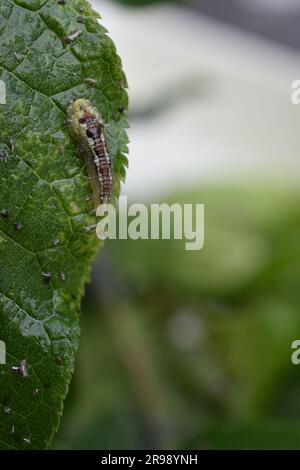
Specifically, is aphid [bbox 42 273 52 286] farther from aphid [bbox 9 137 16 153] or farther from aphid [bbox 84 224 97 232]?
aphid [bbox 9 137 16 153]

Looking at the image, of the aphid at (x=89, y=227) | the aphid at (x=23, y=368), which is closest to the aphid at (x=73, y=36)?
the aphid at (x=89, y=227)

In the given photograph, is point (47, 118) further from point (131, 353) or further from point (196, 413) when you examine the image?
point (196, 413)

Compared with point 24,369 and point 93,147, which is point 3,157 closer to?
point 93,147

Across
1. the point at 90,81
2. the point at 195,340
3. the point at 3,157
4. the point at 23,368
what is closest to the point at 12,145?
the point at 3,157

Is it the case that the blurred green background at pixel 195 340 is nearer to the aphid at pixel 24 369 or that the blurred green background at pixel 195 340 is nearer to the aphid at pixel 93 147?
the aphid at pixel 24 369

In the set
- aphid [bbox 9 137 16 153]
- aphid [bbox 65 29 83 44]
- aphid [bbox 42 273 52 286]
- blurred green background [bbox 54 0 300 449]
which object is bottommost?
blurred green background [bbox 54 0 300 449]

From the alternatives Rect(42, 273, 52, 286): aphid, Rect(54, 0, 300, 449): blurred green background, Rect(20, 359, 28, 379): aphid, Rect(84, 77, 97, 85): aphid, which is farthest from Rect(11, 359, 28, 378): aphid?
Rect(54, 0, 300, 449): blurred green background
